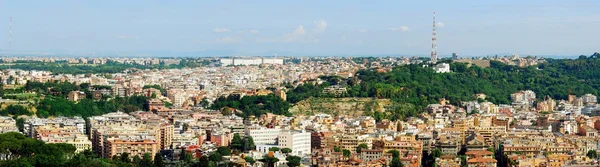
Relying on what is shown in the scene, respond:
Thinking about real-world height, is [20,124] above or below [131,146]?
below

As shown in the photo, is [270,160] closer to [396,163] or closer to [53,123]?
[396,163]

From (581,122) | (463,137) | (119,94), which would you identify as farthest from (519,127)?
(119,94)

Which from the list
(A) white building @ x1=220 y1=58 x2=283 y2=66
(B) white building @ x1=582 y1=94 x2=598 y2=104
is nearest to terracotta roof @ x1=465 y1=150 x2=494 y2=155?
(B) white building @ x1=582 y1=94 x2=598 y2=104

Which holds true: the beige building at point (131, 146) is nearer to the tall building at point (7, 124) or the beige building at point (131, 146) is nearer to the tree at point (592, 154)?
the tall building at point (7, 124)

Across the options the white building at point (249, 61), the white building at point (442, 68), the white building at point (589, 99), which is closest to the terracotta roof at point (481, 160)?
the white building at point (589, 99)

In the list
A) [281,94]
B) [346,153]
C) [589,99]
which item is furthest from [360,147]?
[589,99]

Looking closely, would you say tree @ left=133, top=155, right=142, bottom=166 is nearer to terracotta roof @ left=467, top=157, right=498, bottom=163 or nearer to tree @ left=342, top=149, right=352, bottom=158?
tree @ left=342, top=149, right=352, bottom=158
